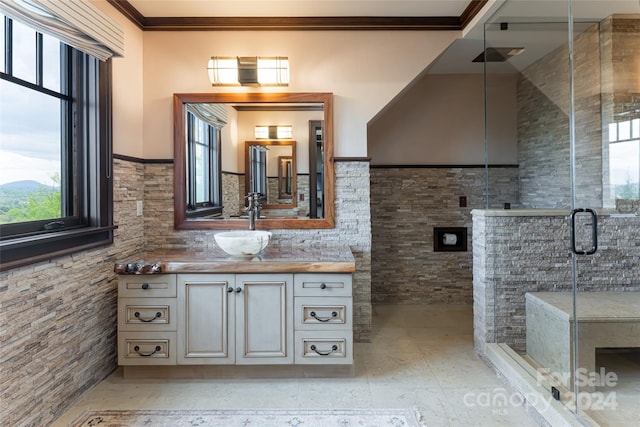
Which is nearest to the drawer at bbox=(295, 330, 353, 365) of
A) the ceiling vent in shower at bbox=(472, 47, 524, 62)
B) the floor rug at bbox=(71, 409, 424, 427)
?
the floor rug at bbox=(71, 409, 424, 427)

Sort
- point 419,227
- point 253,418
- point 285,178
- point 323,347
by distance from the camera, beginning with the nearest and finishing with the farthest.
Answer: point 253,418
point 323,347
point 285,178
point 419,227

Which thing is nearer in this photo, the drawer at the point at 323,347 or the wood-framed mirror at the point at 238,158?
the drawer at the point at 323,347

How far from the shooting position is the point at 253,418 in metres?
1.94

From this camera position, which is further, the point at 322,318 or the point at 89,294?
the point at 322,318

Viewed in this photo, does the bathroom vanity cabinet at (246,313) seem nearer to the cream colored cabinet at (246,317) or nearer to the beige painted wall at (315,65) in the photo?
the cream colored cabinet at (246,317)

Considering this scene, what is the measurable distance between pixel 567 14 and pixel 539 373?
7.33 ft

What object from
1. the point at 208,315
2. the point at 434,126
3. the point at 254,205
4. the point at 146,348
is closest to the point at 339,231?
the point at 254,205

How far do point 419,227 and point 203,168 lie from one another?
7.23ft

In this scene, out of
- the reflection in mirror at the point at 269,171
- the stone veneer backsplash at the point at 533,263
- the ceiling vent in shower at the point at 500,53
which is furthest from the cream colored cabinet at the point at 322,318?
the ceiling vent in shower at the point at 500,53

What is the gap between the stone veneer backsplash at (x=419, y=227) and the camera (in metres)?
3.81

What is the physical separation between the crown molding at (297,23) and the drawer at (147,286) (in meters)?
→ 1.86

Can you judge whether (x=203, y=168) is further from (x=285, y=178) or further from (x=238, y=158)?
(x=285, y=178)

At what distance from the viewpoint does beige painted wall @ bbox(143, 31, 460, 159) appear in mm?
2824

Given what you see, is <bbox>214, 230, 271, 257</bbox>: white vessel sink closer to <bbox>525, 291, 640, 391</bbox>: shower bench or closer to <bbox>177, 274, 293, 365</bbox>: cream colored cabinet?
<bbox>177, 274, 293, 365</bbox>: cream colored cabinet
